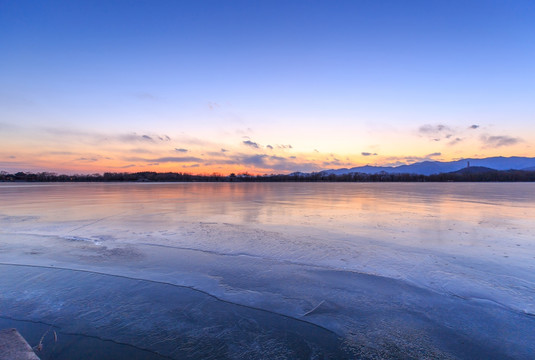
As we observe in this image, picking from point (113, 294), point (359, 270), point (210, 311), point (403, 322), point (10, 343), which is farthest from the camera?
point (359, 270)

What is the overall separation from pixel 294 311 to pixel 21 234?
7.35 metres

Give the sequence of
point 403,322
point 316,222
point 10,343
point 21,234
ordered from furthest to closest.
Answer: point 316,222
point 21,234
point 403,322
point 10,343

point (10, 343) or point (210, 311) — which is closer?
point (10, 343)

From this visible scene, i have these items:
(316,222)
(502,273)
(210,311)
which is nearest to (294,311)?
(210,311)

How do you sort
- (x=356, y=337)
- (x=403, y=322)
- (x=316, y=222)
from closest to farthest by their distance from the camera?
(x=356, y=337)
(x=403, y=322)
(x=316, y=222)

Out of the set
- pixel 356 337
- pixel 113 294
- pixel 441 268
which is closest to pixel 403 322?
pixel 356 337

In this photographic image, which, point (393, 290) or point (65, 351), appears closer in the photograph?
point (65, 351)

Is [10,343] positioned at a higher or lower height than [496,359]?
higher

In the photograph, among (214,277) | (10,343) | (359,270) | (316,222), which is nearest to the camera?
(10,343)

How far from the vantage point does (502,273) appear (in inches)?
169

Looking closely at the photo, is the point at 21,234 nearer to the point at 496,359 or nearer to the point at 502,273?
the point at 496,359

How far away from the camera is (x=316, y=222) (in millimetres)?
8945

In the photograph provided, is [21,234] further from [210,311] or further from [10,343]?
[210,311]

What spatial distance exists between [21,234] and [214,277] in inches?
232
